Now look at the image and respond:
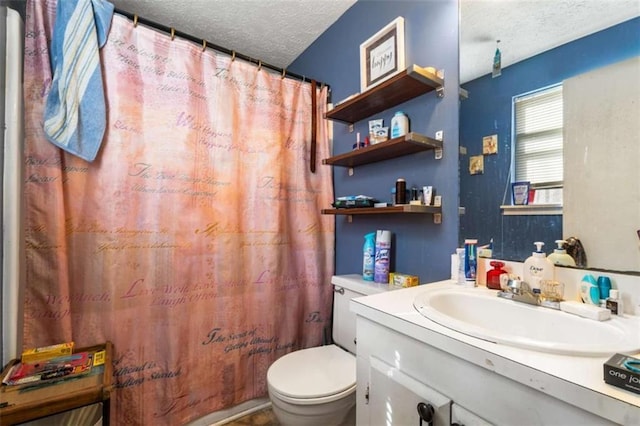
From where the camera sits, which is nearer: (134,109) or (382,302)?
(382,302)

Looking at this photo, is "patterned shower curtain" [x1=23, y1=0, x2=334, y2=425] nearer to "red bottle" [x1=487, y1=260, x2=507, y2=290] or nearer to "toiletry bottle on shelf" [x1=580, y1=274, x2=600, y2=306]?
"red bottle" [x1=487, y1=260, x2=507, y2=290]

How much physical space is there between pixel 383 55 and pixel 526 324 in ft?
4.40

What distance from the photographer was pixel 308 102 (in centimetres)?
185

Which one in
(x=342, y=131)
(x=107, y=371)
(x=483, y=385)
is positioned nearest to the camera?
(x=483, y=385)

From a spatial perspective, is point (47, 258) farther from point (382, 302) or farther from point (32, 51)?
point (382, 302)

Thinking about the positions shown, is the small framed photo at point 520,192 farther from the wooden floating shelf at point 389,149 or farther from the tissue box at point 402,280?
the tissue box at point 402,280

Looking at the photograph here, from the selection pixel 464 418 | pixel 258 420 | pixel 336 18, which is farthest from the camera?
pixel 336 18

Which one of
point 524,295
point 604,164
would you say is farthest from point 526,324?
point 604,164

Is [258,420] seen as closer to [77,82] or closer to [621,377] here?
[621,377]

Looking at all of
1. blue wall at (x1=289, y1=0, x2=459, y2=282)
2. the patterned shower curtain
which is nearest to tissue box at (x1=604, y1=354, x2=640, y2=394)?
blue wall at (x1=289, y1=0, x2=459, y2=282)

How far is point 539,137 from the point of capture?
0.95 meters

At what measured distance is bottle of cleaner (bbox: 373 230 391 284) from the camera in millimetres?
1411

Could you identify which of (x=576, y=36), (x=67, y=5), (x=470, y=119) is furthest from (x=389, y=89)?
(x=67, y=5)

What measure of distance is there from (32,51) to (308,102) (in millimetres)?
1311
